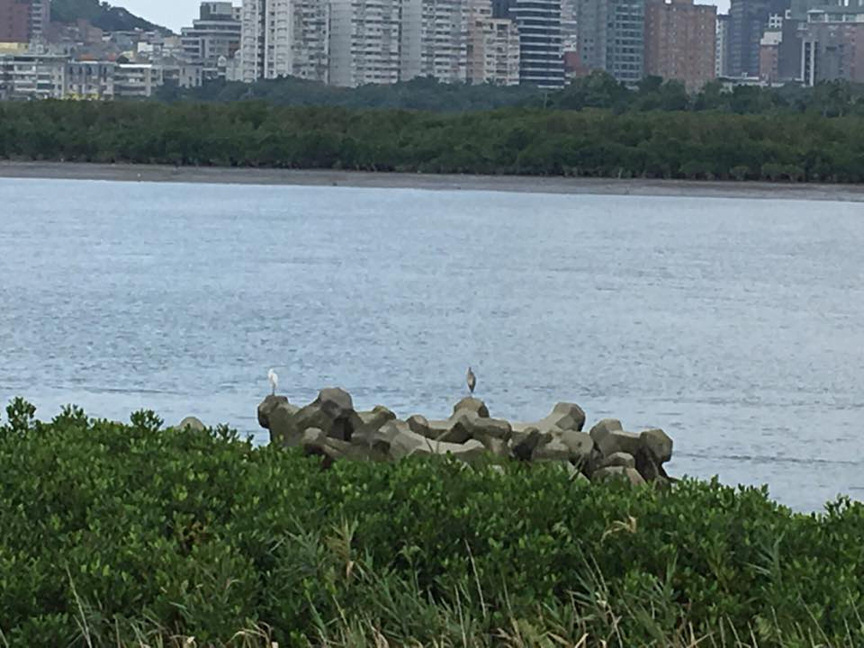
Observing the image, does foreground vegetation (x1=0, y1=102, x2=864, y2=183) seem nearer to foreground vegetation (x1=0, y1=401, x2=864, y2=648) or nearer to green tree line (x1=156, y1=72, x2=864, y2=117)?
green tree line (x1=156, y1=72, x2=864, y2=117)

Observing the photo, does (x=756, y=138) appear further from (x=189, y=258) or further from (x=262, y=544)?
(x=262, y=544)

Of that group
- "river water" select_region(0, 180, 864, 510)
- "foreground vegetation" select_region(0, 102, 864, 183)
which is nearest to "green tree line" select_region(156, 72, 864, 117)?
"foreground vegetation" select_region(0, 102, 864, 183)

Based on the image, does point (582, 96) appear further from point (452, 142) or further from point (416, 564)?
point (416, 564)

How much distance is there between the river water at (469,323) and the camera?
76.4 ft

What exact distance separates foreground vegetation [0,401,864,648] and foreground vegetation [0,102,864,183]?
9147 centimetres

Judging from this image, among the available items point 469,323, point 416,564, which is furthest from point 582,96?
point 416,564

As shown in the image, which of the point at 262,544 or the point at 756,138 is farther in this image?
the point at 756,138

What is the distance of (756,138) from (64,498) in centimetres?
9454

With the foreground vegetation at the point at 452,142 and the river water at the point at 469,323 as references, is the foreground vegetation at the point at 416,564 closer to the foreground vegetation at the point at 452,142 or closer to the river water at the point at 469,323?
the river water at the point at 469,323

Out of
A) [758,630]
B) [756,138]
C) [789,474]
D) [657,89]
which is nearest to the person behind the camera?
[758,630]

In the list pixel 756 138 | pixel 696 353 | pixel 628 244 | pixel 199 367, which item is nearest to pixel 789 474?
pixel 199 367

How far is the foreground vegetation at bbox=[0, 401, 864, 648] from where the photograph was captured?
6770mm

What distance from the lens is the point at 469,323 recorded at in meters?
37.1

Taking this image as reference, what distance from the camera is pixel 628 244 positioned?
67.9m
